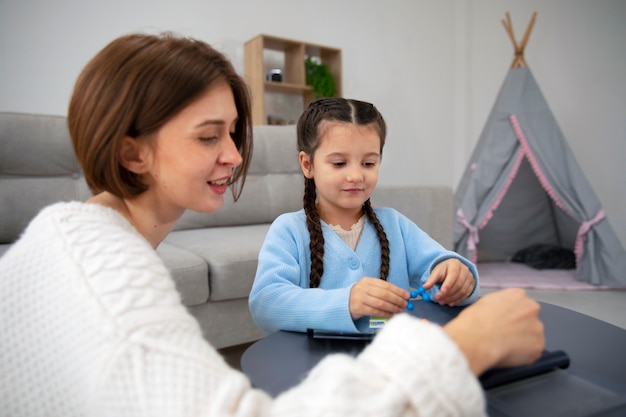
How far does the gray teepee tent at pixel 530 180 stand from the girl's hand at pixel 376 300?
7.60 feet

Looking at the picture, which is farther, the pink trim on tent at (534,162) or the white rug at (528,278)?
the pink trim on tent at (534,162)

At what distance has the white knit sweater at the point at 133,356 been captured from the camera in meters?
0.42

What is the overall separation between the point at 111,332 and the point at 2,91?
9.15ft

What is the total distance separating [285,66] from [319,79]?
30 cm

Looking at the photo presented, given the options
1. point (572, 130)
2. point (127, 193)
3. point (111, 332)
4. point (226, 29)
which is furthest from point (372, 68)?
point (111, 332)

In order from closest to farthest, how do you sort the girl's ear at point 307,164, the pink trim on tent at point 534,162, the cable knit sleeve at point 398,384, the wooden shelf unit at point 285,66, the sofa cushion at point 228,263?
the cable knit sleeve at point 398,384 → the girl's ear at point 307,164 → the sofa cushion at point 228,263 → the pink trim on tent at point 534,162 → the wooden shelf unit at point 285,66

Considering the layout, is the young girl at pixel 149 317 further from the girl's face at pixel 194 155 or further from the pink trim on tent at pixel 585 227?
the pink trim on tent at pixel 585 227

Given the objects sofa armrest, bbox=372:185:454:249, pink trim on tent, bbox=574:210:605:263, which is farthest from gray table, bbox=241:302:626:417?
pink trim on tent, bbox=574:210:605:263

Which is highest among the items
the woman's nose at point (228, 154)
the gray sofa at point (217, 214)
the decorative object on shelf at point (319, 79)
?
the decorative object on shelf at point (319, 79)

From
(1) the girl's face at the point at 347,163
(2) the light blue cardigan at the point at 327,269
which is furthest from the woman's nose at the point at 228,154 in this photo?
(1) the girl's face at the point at 347,163

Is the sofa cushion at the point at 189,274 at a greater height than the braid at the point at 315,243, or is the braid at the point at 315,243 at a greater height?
the braid at the point at 315,243

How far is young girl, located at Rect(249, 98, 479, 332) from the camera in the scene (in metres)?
0.94

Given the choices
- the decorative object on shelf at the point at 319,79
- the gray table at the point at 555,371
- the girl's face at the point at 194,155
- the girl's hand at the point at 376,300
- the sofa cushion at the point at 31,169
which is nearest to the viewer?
the gray table at the point at 555,371

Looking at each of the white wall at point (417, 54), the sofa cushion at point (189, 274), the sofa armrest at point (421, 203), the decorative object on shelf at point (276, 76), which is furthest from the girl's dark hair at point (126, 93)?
the decorative object on shelf at point (276, 76)
